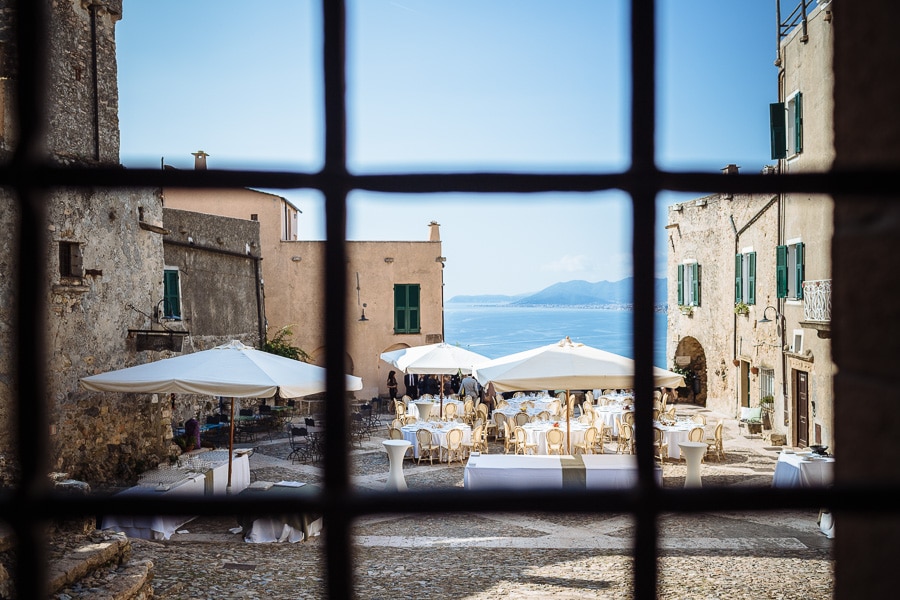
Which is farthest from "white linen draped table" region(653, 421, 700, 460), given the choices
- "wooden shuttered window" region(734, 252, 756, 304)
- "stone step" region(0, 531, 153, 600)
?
"stone step" region(0, 531, 153, 600)

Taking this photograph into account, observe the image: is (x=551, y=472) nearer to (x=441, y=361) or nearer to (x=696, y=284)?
(x=441, y=361)

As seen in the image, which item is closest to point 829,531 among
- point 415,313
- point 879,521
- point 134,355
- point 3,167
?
A: point 879,521

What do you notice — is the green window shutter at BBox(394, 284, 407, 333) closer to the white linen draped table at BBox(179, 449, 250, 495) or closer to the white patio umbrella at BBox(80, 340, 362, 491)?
the white linen draped table at BBox(179, 449, 250, 495)

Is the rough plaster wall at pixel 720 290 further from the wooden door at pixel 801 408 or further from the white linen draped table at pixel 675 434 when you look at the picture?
the white linen draped table at pixel 675 434

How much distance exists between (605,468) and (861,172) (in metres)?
8.49

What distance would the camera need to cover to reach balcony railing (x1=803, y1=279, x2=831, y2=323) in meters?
11.2

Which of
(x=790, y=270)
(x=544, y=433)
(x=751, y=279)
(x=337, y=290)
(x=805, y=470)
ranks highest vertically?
(x=790, y=270)

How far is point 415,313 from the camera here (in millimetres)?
22500

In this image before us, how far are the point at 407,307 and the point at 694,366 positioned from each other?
875cm

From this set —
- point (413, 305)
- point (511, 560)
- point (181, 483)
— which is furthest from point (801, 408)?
point (413, 305)

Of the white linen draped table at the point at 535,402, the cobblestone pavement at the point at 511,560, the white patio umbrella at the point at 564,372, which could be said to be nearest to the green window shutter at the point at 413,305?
the white linen draped table at the point at 535,402

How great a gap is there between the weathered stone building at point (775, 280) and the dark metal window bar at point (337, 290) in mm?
8377

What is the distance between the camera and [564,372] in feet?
30.7

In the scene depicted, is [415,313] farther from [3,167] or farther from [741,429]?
[3,167]
